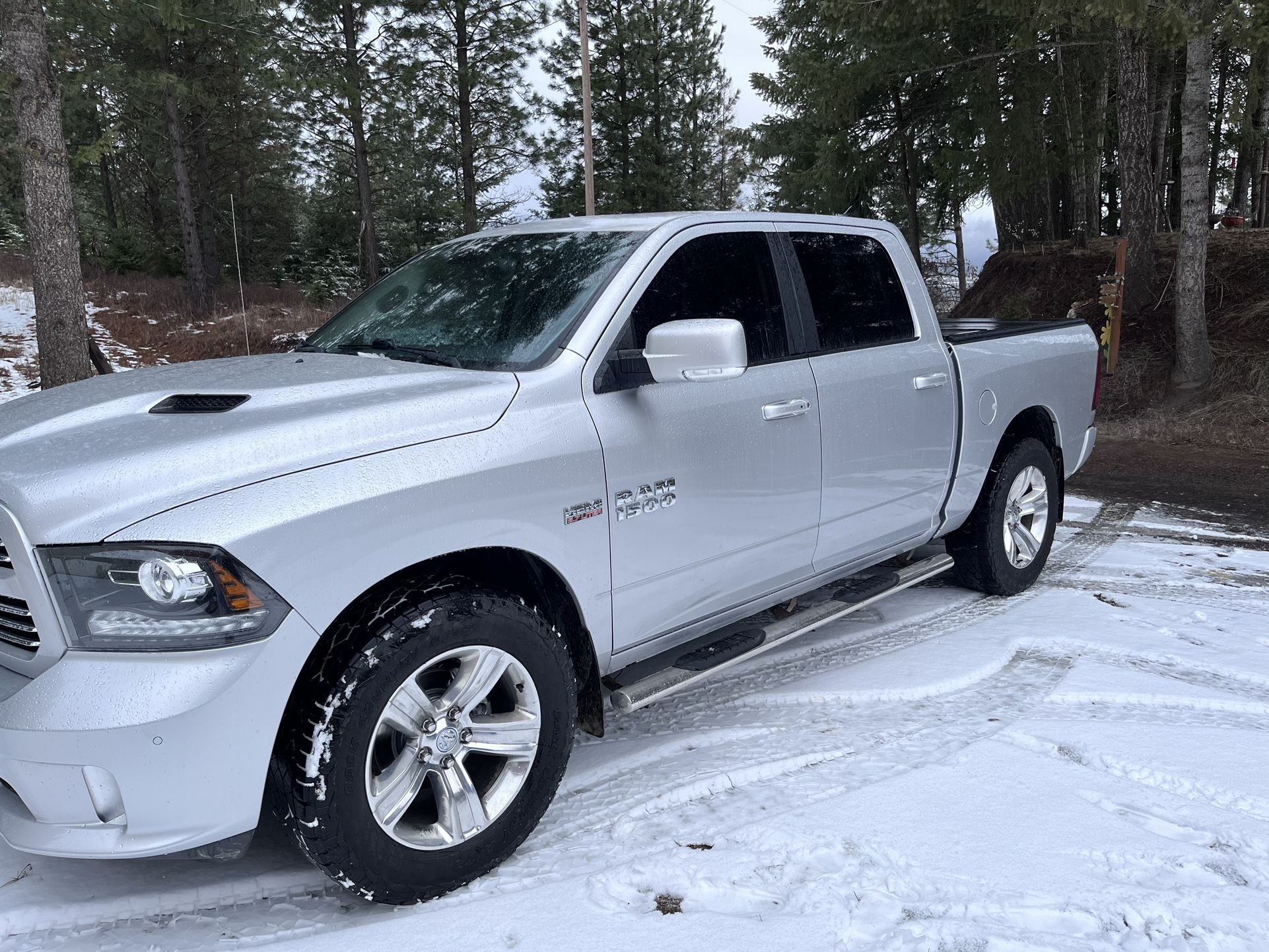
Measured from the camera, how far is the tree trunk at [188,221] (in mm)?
22594

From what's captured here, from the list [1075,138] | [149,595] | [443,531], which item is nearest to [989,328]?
[443,531]

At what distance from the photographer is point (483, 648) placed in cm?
262

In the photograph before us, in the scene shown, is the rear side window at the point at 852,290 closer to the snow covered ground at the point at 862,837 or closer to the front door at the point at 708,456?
the front door at the point at 708,456

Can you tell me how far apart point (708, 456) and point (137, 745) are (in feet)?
6.30

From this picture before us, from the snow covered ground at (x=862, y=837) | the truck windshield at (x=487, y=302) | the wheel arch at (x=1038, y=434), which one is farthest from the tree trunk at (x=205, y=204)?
the snow covered ground at (x=862, y=837)

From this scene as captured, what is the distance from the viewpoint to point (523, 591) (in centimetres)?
298

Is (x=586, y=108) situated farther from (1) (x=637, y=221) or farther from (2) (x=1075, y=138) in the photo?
(1) (x=637, y=221)

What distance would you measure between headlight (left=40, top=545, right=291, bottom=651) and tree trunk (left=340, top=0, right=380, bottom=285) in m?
17.3

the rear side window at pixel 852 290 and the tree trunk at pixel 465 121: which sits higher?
the tree trunk at pixel 465 121

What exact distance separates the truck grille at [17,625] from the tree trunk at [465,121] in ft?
74.2

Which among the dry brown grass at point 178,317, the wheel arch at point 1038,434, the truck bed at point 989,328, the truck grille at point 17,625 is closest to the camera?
the truck grille at point 17,625

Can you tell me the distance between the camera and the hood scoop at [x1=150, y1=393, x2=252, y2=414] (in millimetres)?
2648

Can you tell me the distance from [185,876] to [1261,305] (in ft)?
44.8

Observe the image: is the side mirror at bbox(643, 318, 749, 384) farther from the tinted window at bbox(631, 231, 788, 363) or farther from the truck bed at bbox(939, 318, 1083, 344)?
the truck bed at bbox(939, 318, 1083, 344)
